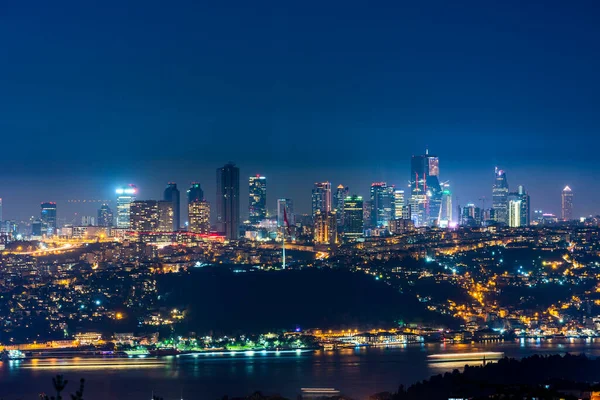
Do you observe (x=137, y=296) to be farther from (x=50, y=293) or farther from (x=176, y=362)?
(x=176, y=362)

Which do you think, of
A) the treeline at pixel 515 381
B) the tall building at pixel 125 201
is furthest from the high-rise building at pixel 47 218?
the treeline at pixel 515 381

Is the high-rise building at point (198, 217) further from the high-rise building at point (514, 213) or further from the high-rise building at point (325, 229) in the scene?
the high-rise building at point (514, 213)

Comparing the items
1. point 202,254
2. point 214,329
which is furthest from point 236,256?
point 214,329

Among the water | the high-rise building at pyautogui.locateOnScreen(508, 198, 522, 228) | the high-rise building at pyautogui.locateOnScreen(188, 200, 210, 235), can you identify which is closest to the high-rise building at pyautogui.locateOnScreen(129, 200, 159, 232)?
the high-rise building at pyautogui.locateOnScreen(188, 200, 210, 235)

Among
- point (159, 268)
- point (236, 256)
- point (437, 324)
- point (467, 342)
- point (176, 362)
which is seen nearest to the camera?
point (176, 362)

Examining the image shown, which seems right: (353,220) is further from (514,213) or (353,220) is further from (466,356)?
(466,356)

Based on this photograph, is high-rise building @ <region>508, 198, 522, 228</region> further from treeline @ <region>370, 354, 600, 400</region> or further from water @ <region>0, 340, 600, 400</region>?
treeline @ <region>370, 354, 600, 400</region>
